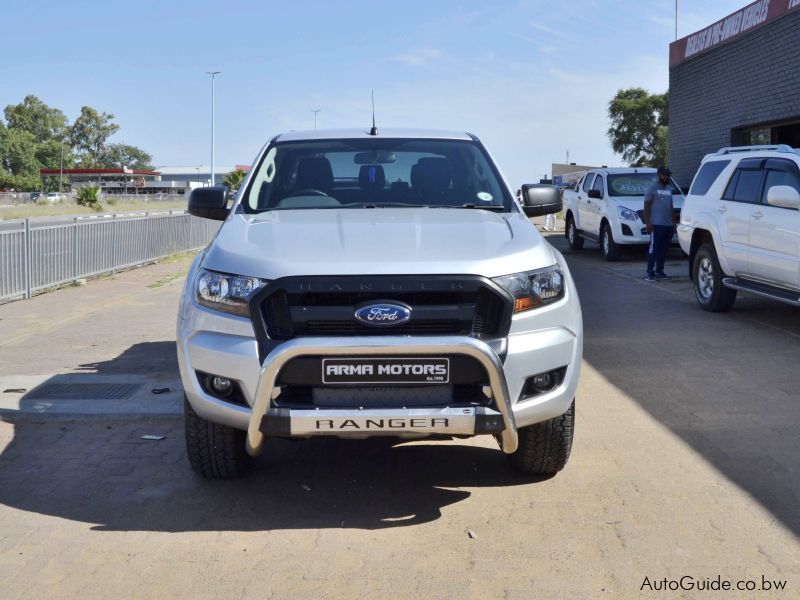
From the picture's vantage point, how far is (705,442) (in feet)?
18.8

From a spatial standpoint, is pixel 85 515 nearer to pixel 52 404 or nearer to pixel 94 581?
pixel 94 581

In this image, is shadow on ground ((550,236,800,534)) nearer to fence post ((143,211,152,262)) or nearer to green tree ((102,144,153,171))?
fence post ((143,211,152,262))

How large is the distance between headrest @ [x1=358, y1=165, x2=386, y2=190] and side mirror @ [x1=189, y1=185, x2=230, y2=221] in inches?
32.8

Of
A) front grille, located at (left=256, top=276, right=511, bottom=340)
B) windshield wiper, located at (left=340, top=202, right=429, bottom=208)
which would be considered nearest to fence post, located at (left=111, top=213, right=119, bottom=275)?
windshield wiper, located at (left=340, top=202, right=429, bottom=208)

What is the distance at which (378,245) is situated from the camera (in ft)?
14.7

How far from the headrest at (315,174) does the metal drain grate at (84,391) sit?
7.10 feet

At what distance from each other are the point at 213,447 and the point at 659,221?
37.3ft

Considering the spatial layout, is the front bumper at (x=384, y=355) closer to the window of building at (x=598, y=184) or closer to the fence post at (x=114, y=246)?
the fence post at (x=114, y=246)

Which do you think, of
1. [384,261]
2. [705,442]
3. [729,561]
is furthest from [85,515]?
[705,442]

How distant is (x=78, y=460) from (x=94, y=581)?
70.9 inches

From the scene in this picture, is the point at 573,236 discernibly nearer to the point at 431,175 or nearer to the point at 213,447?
the point at 431,175

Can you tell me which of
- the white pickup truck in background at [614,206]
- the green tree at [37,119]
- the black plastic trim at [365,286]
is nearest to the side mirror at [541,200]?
the black plastic trim at [365,286]

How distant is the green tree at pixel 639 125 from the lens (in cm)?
6719

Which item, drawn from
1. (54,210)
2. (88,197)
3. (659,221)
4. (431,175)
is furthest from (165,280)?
(54,210)
